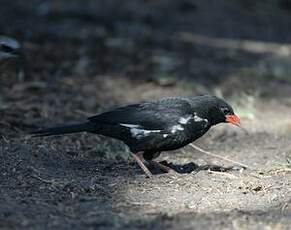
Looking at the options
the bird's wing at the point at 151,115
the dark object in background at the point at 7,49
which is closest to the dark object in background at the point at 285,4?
the dark object in background at the point at 7,49

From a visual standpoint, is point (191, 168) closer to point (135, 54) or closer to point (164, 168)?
point (164, 168)

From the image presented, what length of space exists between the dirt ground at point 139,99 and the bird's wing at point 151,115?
0.45 meters

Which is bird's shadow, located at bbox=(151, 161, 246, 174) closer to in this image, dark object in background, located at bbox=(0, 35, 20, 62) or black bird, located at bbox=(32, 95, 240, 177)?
black bird, located at bbox=(32, 95, 240, 177)

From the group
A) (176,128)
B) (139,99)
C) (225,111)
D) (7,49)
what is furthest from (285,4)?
(176,128)

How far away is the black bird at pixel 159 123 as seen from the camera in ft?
21.1

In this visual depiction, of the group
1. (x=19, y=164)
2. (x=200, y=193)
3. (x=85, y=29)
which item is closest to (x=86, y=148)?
(x=19, y=164)

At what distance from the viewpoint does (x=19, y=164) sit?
252 inches

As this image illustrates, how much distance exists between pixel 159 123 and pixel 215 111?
0.58m

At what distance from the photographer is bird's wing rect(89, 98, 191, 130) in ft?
21.2

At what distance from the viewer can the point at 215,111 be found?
6.72 m

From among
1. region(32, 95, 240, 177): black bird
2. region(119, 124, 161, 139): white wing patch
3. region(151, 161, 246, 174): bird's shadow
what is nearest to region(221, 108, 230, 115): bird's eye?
region(32, 95, 240, 177): black bird

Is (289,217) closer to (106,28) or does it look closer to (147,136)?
(147,136)

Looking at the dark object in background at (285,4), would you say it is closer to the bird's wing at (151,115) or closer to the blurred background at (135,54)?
the blurred background at (135,54)

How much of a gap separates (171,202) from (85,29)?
8.22 m
